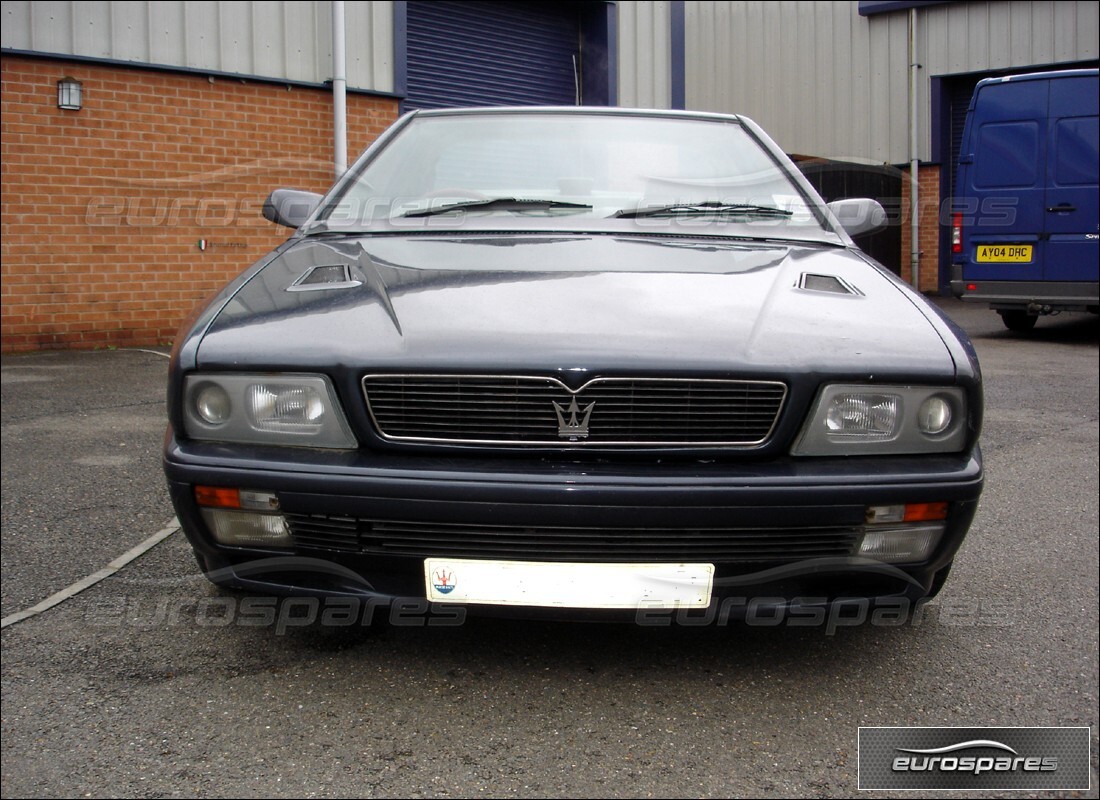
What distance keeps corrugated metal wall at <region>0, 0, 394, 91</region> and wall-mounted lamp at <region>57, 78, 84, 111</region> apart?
0.23 m

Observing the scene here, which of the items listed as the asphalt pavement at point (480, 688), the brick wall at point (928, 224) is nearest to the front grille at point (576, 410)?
the asphalt pavement at point (480, 688)

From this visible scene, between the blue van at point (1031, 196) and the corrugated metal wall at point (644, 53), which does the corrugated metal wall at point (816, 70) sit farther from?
the blue van at point (1031, 196)

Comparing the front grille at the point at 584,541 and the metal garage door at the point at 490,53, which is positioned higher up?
the metal garage door at the point at 490,53

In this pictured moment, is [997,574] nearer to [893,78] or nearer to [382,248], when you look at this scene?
[382,248]

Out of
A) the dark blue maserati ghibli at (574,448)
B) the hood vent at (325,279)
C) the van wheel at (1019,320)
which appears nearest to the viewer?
the dark blue maserati ghibli at (574,448)

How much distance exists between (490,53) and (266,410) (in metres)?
10.5

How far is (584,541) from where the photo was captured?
2125 mm

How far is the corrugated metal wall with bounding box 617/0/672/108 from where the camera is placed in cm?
1300

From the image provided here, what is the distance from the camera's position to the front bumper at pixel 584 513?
2078mm

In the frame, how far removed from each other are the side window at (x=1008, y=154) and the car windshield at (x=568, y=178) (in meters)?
7.18

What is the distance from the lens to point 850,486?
212 cm

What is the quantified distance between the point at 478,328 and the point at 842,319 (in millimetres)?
806

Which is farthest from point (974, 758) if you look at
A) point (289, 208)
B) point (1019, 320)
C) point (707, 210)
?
point (1019, 320)

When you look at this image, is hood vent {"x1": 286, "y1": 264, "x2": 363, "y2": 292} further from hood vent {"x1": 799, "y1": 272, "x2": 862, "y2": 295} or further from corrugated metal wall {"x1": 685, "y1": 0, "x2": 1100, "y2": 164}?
corrugated metal wall {"x1": 685, "y1": 0, "x2": 1100, "y2": 164}
